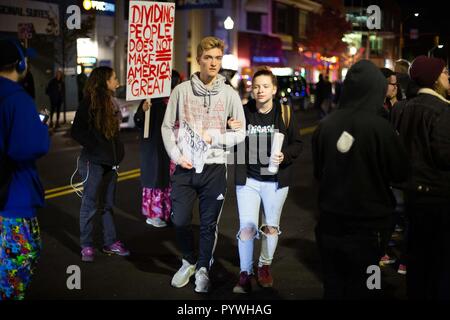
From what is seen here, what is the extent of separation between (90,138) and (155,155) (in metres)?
1.84

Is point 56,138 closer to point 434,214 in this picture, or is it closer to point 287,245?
point 287,245

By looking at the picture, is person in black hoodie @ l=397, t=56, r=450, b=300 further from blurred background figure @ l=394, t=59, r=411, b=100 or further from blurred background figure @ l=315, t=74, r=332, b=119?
blurred background figure @ l=315, t=74, r=332, b=119

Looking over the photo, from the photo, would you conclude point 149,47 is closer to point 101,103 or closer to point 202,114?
point 101,103

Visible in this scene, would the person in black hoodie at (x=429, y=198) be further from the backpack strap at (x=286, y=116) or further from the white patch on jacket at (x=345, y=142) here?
the backpack strap at (x=286, y=116)

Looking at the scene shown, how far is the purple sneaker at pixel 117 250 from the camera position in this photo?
739cm

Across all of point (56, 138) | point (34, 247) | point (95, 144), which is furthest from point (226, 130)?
point (56, 138)

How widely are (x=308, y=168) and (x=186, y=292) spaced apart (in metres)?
8.69

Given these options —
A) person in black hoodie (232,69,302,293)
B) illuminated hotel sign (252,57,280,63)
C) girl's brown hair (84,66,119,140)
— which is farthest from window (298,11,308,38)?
person in black hoodie (232,69,302,293)

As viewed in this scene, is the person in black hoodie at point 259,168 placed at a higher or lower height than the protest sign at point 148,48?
lower

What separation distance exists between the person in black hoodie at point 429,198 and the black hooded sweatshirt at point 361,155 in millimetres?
801

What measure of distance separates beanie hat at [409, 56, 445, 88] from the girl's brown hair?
315cm

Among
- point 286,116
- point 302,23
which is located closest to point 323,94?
point 286,116

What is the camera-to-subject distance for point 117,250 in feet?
24.3

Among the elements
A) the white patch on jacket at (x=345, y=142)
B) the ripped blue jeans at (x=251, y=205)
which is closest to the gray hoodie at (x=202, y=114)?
the ripped blue jeans at (x=251, y=205)
